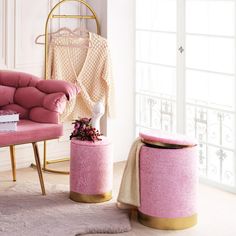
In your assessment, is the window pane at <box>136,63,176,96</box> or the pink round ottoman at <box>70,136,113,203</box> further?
the window pane at <box>136,63,176,96</box>

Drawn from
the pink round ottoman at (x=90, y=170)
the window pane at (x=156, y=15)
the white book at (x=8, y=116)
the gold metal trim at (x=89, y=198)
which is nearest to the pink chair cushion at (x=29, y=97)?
the white book at (x=8, y=116)

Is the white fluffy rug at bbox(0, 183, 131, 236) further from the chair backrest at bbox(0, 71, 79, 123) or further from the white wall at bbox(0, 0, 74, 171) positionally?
the white wall at bbox(0, 0, 74, 171)

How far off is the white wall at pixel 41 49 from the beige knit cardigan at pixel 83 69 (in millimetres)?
129

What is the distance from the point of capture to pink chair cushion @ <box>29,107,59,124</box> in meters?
4.85

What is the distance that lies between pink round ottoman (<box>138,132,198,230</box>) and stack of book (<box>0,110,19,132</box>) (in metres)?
0.92

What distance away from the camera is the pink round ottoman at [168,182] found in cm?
414

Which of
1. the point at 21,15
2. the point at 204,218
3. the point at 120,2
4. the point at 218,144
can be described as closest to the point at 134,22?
the point at 120,2

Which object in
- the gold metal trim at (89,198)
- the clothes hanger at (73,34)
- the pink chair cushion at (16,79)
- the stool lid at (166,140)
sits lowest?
the gold metal trim at (89,198)

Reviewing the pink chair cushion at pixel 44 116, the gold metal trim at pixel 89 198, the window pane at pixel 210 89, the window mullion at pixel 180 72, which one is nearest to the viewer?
the gold metal trim at pixel 89 198

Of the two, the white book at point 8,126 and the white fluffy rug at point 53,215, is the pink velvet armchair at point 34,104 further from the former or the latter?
the white fluffy rug at point 53,215

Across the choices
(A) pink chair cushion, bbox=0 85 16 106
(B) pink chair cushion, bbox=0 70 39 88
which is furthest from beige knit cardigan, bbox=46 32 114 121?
(A) pink chair cushion, bbox=0 85 16 106

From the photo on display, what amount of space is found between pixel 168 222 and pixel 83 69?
6.01 ft

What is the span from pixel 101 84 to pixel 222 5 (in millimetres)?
1267

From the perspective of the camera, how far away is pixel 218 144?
5105 millimetres
